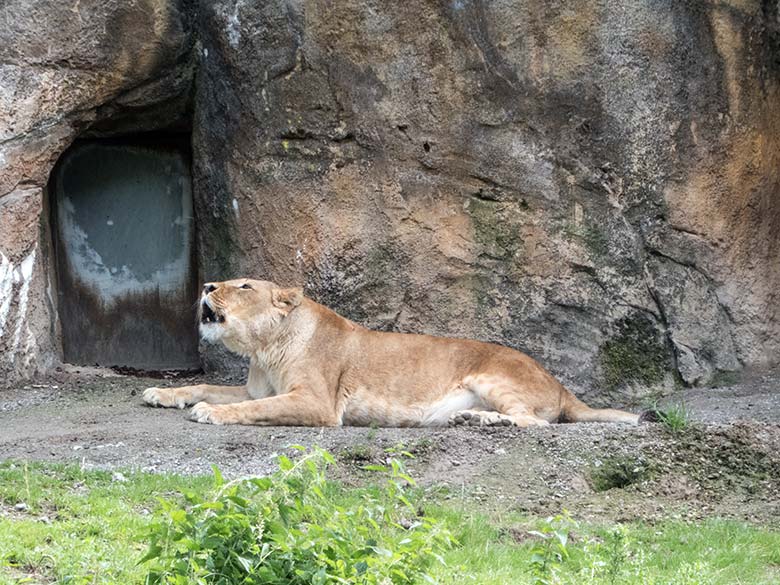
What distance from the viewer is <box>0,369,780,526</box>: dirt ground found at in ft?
25.5

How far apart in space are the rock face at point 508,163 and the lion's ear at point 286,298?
1026mm

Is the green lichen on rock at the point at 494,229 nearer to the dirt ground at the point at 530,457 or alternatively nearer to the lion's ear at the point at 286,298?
the lion's ear at the point at 286,298

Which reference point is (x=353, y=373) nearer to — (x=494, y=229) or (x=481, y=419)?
(x=481, y=419)

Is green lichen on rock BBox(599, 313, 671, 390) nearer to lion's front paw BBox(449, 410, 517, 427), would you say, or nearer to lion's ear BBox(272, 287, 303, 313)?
lion's front paw BBox(449, 410, 517, 427)

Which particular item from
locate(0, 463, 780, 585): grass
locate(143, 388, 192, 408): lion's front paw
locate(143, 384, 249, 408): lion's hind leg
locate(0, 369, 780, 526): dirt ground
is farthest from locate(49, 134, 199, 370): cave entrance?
locate(0, 463, 780, 585): grass

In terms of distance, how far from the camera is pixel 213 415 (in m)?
9.51

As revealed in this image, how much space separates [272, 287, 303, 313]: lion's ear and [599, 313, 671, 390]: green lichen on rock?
268cm

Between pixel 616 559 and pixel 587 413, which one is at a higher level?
pixel 616 559

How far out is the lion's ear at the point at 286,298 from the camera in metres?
10.4

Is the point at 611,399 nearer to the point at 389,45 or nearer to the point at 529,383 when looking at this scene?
the point at 529,383

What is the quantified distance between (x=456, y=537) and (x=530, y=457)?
1.82m

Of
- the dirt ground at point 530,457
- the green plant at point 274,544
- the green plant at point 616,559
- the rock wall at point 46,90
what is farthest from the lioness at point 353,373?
the green plant at point 274,544

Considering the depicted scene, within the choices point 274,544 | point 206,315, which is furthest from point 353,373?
point 274,544

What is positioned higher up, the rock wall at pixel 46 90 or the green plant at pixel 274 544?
the rock wall at pixel 46 90
